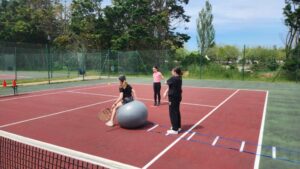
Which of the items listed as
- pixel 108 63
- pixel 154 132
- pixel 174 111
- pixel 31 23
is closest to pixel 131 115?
pixel 154 132

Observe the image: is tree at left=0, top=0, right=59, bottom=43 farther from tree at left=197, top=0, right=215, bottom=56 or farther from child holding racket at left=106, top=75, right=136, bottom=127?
child holding racket at left=106, top=75, right=136, bottom=127

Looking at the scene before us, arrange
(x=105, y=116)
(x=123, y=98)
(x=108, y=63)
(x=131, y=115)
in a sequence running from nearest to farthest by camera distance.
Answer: (x=131, y=115)
(x=123, y=98)
(x=105, y=116)
(x=108, y=63)

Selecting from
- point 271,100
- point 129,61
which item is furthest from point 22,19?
point 271,100

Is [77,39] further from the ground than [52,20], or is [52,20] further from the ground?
[52,20]

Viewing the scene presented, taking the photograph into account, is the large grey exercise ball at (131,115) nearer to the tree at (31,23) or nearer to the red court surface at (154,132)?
the red court surface at (154,132)

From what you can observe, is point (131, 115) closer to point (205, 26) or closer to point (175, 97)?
point (175, 97)

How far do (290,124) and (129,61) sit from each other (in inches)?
996

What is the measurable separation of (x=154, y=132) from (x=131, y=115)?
861 mm

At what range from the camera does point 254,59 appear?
30891 millimetres

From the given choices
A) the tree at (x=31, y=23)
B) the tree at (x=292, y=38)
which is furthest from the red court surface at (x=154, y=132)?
the tree at (x=31, y=23)

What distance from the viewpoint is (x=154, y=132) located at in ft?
27.9

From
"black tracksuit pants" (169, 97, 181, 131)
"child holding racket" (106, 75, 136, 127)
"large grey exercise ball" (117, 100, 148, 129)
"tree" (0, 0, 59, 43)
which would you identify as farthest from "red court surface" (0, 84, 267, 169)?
"tree" (0, 0, 59, 43)

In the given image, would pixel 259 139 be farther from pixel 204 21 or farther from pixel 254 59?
pixel 204 21

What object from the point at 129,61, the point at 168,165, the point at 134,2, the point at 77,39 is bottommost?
the point at 168,165
